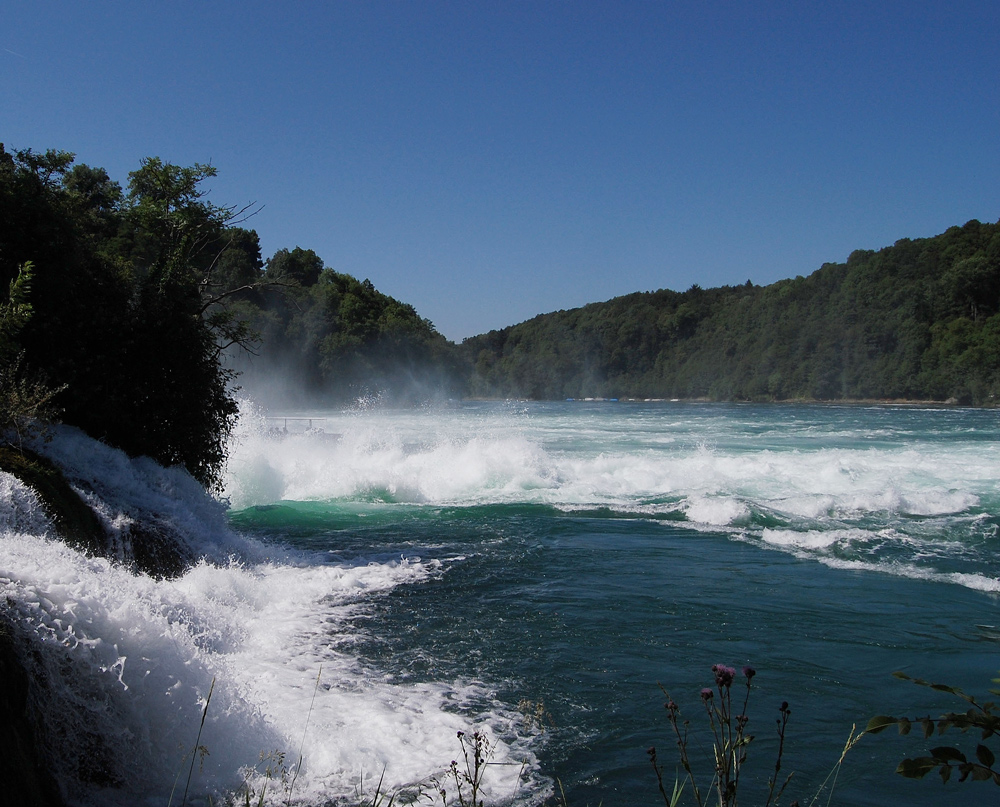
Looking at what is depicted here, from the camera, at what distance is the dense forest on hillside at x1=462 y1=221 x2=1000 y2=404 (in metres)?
84.4

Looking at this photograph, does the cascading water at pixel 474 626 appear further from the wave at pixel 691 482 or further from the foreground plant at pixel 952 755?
the foreground plant at pixel 952 755

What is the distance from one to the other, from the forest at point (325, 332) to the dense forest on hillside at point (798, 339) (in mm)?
315

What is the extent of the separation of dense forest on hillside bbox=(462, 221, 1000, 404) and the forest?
12.4 inches

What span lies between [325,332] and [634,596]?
3083 inches

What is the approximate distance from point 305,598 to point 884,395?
90181 mm

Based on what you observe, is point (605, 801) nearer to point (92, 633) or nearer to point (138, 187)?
point (92, 633)

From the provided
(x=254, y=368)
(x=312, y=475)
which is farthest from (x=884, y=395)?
(x=312, y=475)

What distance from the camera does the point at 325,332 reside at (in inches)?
3324

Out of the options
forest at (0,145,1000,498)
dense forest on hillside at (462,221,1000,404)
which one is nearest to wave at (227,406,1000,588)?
forest at (0,145,1000,498)

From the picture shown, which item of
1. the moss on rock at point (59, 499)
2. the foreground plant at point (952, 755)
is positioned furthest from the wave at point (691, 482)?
the foreground plant at point (952, 755)

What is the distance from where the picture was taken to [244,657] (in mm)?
7215

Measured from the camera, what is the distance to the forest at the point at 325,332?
11.0 m

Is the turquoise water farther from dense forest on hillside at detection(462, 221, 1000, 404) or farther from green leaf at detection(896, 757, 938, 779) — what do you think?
dense forest on hillside at detection(462, 221, 1000, 404)

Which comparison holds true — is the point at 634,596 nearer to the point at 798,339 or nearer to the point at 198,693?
the point at 198,693
